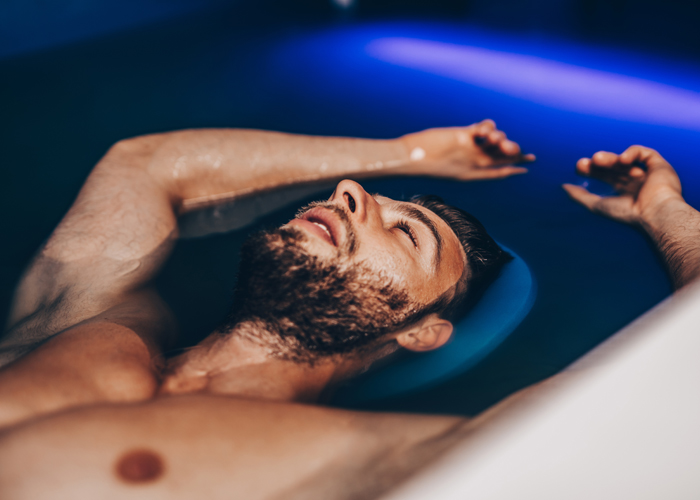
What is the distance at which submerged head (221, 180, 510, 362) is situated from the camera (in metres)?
1.06

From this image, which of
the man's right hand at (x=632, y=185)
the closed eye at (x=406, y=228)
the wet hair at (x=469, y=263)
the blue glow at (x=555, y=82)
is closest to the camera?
the closed eye at (x=406, y=228)

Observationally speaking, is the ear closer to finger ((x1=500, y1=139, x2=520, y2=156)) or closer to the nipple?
the nipple

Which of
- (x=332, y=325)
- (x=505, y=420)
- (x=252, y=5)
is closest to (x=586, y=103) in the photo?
(x=332, y=325)

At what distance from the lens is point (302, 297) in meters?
1.06

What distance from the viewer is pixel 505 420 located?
1.69 ft

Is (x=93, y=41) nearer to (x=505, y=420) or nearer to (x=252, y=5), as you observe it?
(x=252, y=5)

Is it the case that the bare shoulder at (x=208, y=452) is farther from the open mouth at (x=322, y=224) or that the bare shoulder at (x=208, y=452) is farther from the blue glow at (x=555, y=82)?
the blue glow at (x=555, y=82)

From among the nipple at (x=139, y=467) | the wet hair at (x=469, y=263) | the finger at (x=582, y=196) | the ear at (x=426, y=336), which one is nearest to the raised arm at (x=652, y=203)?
the finger at (x=582, y=196)

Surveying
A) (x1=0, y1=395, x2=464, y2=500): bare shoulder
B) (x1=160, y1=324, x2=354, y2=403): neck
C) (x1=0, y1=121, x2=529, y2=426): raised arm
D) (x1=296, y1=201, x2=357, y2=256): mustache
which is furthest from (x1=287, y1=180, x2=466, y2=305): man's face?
(x1=0, y1=121, x2=529, y2=426): raised arm

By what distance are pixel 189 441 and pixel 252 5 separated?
3.88 meters

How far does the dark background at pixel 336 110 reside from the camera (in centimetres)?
136

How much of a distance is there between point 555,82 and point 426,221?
1.75 meters

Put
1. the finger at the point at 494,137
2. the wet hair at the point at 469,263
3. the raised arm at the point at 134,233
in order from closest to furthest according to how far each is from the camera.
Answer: the raised arm at the point at 134,233 → the wet hair at the point at 469,263 → the finger at the point at 494,137

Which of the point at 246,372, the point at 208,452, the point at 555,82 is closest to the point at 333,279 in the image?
the point at 246,372
